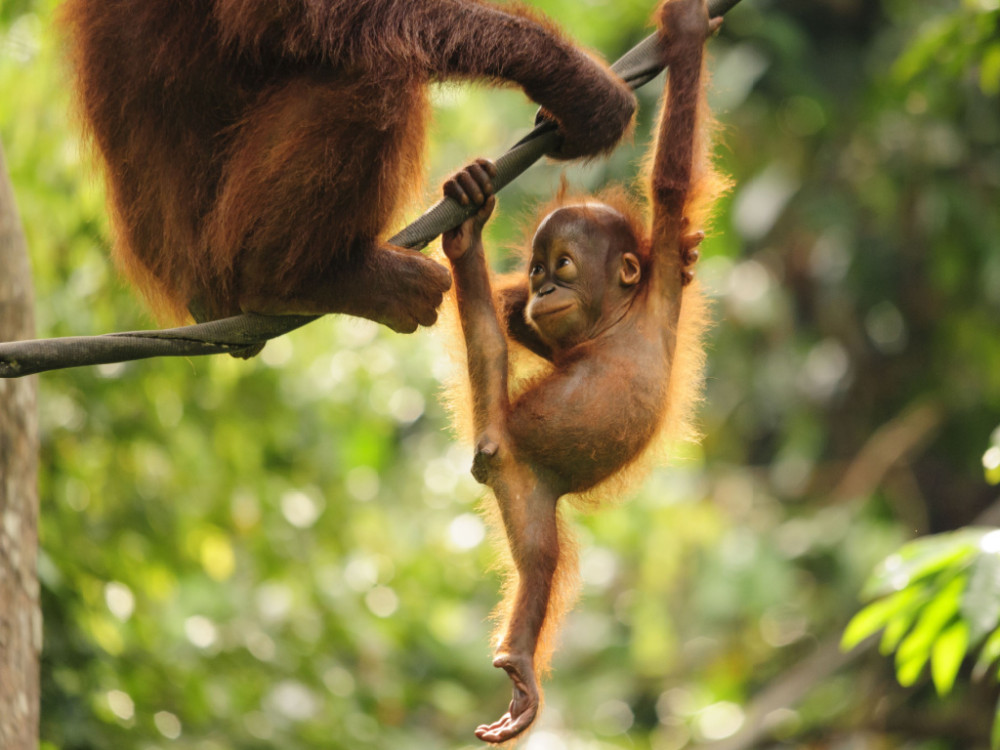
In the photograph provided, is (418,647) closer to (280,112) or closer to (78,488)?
(78,488)

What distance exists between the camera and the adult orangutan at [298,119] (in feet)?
9.27

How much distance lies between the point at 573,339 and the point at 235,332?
2.96 ft

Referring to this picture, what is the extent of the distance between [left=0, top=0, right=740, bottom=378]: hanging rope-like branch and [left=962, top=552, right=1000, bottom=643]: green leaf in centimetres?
155

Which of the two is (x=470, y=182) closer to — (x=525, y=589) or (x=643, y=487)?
(x=525, y=589)

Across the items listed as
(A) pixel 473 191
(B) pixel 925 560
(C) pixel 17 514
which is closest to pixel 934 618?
(B) pixel 925 560

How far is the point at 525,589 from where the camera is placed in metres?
2.71

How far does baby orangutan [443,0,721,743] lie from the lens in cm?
277

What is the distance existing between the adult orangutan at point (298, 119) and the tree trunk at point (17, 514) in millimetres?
595

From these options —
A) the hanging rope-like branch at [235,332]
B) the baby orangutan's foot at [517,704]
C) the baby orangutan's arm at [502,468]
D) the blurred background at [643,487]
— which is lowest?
the blurred background at [643,487]

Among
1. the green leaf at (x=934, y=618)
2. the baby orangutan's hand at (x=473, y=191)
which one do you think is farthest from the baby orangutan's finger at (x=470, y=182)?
the green leaf at (x=934, y=618)

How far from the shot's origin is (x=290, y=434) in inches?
218

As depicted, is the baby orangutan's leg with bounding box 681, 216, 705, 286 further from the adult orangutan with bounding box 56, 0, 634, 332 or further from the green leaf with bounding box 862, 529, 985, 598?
the green leaf with bounding box 862, 529, 985, 598

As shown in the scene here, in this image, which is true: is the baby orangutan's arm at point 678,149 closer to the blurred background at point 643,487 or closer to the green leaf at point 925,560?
the blurred background at point 643,487

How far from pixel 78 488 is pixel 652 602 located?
413cm
